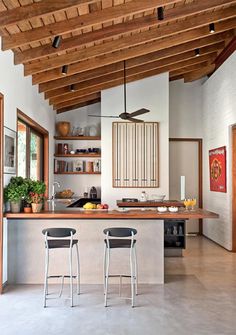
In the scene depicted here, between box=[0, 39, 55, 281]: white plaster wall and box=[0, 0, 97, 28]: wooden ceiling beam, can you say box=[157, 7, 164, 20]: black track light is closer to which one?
box=[0, 0, 97, 28]: wooden ceiling beam

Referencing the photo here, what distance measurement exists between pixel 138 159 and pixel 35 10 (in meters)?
4.60

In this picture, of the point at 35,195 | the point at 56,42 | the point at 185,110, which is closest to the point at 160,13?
the point at 56,42

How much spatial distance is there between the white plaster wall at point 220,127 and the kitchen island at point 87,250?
247cm

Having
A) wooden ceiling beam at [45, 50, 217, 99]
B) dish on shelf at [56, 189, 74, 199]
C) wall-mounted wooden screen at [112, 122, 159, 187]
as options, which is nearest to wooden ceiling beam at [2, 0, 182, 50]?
wooden ceiling beam at [45, 50, 217, 99]

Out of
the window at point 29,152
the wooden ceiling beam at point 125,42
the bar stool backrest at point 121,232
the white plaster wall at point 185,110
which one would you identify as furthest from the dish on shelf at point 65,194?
the bar stool backrest at point 121,232

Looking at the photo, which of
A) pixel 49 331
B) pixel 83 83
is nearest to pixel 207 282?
pixel 49 331

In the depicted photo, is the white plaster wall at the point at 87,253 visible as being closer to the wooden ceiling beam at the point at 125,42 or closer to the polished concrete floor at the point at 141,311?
the polished concrete floor at the point at 141,311

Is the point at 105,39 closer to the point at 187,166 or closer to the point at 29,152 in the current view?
the point at 29,152

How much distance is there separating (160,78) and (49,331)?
6.08 meters

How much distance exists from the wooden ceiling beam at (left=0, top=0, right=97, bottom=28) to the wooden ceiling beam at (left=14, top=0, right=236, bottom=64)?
1.02 m

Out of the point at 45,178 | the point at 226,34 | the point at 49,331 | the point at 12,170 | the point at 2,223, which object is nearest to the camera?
the point at 49,331

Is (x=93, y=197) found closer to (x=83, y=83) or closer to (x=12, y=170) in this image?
(x=83, y=83)

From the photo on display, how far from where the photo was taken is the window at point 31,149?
5.73 metres

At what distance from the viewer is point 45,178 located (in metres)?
7.50
